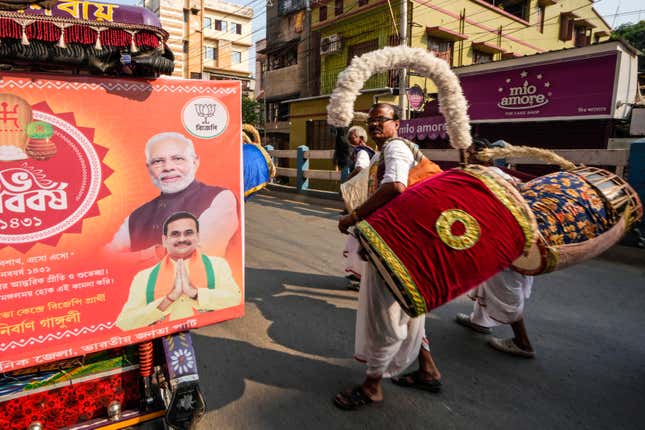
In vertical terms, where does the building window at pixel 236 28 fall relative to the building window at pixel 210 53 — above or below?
above

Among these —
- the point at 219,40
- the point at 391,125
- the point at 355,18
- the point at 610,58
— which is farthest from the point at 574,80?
the point at 219,40

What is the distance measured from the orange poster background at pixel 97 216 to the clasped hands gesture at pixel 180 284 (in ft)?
0.51

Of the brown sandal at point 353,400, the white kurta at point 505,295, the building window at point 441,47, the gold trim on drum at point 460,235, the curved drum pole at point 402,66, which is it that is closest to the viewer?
the gold trim on drum at point 460,235

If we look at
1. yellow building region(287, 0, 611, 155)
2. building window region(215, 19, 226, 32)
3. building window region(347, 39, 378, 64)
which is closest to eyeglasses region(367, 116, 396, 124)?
yellow building region(287, 0, 611, 155)

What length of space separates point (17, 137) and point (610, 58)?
1377cm

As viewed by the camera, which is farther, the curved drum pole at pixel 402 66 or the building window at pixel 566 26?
the building window at pixel 566 26

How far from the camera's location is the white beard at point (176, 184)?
6.05 ft

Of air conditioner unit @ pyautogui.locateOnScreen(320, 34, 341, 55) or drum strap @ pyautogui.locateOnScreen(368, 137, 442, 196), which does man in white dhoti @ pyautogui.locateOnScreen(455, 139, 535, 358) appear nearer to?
drum strap @ pyautogui.locateOnScreen(368, 137, 442, 196)

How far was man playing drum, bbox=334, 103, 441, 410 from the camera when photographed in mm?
2256

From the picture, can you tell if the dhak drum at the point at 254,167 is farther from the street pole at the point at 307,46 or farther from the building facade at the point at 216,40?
the building facade at the point at 216,40

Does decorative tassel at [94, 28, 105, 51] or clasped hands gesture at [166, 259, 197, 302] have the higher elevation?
decorative tassel at [94, 28, 105, 51]

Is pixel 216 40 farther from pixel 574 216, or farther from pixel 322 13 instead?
pixel 574 216

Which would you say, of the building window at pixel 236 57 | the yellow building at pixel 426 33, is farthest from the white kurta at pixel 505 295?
the building window at pixel 236 57

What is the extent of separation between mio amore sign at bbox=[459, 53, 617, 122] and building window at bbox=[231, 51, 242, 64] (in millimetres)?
30700
